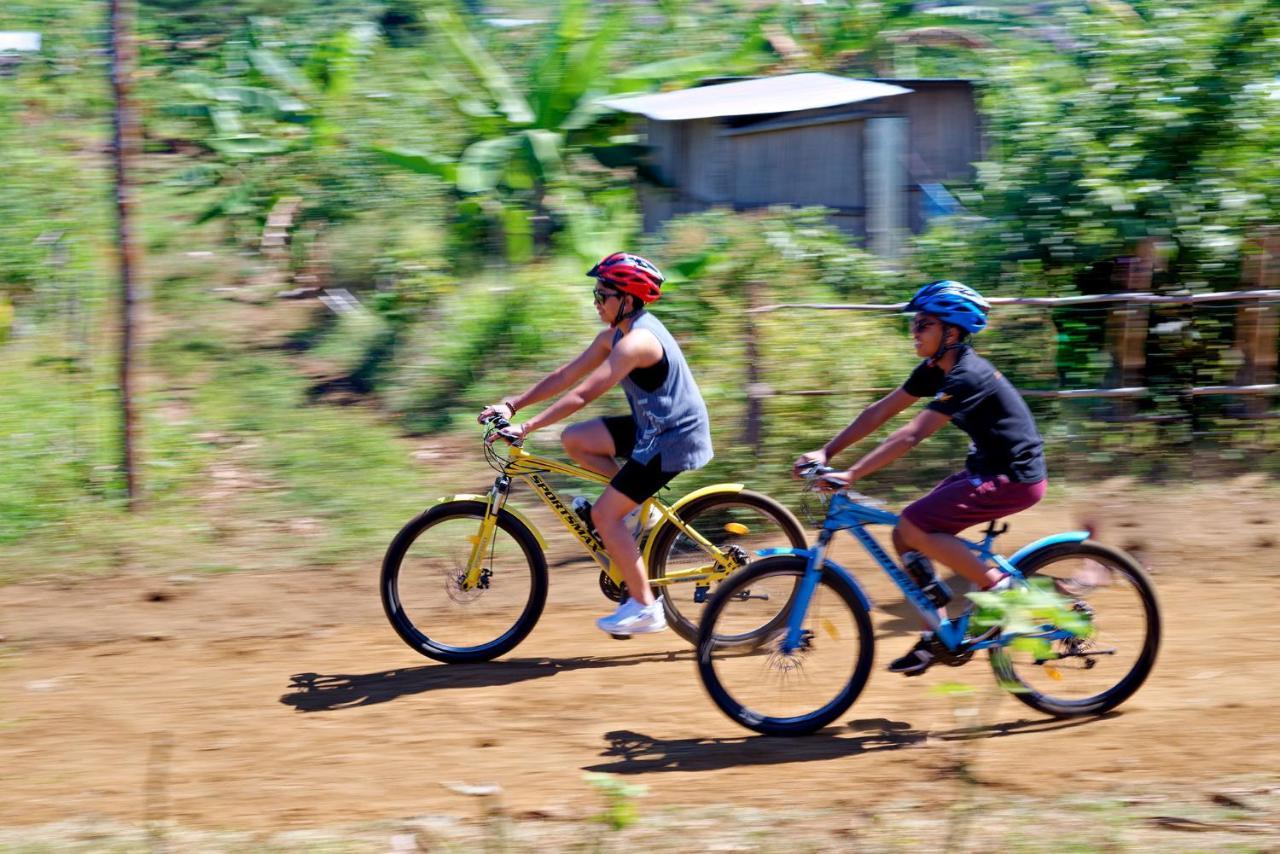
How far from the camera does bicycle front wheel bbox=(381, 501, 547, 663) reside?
612cm

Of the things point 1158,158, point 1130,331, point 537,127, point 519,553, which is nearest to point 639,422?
point 519,553

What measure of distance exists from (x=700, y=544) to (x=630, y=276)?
129 centimetres

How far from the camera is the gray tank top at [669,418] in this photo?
19.2ft

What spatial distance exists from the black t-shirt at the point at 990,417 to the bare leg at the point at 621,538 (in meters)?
1.48

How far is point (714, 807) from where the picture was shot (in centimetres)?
463

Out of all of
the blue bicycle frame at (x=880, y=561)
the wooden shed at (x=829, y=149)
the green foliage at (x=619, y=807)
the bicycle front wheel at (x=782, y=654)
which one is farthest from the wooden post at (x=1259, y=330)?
the green foliage at (x=619, y=807)

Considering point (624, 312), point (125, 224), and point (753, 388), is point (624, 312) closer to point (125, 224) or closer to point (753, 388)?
point (753, 388)

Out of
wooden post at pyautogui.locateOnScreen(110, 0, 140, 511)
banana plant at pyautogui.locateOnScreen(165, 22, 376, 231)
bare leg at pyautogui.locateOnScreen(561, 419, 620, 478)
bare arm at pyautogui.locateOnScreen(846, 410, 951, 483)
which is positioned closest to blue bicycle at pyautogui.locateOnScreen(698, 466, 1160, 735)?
bare arm at pyautogui.locateOnScreen(846, 410, 951, 483)

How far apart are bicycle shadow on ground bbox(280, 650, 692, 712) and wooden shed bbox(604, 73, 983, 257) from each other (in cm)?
607

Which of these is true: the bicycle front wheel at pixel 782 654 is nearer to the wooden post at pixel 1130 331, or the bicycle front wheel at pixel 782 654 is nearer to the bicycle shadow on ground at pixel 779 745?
the bicycle shadow on ground at pixel 779 745

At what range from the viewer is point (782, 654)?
5.23 m

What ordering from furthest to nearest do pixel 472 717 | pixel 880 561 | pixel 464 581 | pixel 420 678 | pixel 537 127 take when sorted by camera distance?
pixel 537 127 < pixel 464 581 < pixel 420 678 < pixel 472 717 < pixel 880 561

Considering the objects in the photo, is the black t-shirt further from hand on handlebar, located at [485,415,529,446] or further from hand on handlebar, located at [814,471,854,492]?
hand on handlebar, located at [485,415,529,446]

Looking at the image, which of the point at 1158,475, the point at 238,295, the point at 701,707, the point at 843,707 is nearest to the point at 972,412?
the point at 843,707
